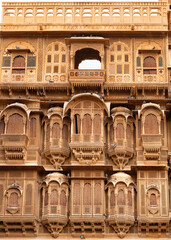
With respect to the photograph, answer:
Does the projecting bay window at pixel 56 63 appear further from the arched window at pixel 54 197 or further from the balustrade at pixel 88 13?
the arched window at pixel 54 197

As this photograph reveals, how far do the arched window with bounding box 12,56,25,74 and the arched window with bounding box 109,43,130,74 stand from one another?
4104 mm

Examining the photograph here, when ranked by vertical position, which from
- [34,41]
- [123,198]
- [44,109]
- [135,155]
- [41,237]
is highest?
[34,41]

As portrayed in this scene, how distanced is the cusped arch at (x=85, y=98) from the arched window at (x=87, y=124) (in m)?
0.74

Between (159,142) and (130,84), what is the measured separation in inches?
120

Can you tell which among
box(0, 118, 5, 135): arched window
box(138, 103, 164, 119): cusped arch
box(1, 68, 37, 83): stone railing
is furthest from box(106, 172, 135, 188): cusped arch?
box(1, 68, 37, 83): stone railing

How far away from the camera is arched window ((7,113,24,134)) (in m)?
27.4

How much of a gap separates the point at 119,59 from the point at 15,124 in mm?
5788

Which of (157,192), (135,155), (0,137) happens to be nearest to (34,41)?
(0,137)

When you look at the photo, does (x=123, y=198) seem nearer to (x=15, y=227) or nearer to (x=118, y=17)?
(x=15, y=227)

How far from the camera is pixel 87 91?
92.8ft

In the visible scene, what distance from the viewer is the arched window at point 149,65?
28672 mm

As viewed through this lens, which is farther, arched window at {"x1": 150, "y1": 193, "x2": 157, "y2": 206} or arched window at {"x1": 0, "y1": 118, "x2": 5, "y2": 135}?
arched window at {"x1": 0, "y1": 118, "x2": 5, "y2": 135}

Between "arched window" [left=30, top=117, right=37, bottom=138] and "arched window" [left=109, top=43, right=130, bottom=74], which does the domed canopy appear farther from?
"arched window" [left=109, top=43, right=130, bottom=74]

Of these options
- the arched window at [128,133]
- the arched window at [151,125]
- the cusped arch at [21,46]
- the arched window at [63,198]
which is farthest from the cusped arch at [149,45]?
the arched window at [63,198]
